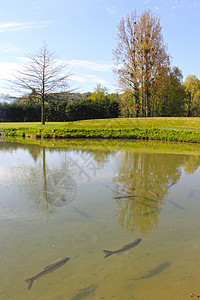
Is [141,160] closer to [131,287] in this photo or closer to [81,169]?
[81,169]

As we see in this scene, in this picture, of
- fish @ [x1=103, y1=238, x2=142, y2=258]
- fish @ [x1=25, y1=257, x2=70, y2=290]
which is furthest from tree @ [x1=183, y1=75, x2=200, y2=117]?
fish @ [x1=25, y1=257, x2=70, y2=290]

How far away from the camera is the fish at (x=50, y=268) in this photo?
2.32 metres

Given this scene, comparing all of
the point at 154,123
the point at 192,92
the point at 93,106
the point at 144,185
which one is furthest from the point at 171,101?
the point at 144,185

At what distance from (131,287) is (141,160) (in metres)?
6.64

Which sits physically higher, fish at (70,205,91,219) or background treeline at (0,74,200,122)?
background treeline at (0,74,200,122)

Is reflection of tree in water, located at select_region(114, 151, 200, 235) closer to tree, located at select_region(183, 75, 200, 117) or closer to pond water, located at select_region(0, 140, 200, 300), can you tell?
pond water, located at select_region(0, 140, 200, 300)

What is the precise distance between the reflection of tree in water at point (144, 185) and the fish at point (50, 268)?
1131mm

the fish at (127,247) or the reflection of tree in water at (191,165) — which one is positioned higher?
the reflection of tree in water at (191,165)

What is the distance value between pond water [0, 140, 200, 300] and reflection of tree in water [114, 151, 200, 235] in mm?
21

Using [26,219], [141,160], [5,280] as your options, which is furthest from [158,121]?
[5,280]

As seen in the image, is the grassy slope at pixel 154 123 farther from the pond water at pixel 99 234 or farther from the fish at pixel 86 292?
the fish at pixel 86 292


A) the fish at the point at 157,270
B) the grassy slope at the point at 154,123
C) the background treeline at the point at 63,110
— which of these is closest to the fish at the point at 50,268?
the fish at the point at 157,270

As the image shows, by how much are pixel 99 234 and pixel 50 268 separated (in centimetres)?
94

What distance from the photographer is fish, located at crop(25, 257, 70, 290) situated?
2320 millimetres
